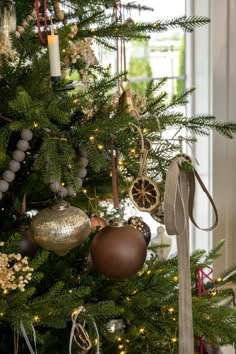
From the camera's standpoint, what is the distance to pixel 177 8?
1.88m

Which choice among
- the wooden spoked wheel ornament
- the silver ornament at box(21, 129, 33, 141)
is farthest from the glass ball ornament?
the silver ornament at box(21, 129, 33, 141)

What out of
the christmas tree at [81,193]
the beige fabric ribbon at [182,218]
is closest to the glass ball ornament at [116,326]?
the christmas tree at [81,193]

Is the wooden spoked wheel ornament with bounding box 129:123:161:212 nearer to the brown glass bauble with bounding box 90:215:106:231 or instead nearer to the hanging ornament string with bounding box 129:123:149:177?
the hanging ornament string with bounding box 129:123:149:177

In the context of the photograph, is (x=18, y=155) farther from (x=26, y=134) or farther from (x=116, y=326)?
(x=116, y=326)

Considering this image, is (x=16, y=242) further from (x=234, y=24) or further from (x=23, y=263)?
(x=234, y=24)

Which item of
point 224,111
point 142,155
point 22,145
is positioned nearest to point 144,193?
point 142,155

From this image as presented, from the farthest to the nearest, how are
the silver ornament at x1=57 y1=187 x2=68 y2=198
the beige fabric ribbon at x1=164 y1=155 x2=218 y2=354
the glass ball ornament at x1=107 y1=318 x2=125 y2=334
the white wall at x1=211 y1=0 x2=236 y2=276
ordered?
the white wall at x1=211 y1=0 x2=236 y2=276
the glass ball ornament at x1=107 y1=318 x2=125 y2=334
the silver ornament at x1=57 y1=187 x2=68 y2=198
the beige fabric ribbon at x1=164 y1=155 x2=218 y2=354

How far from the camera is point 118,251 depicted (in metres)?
0.82

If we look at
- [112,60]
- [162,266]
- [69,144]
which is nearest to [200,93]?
[112,60]

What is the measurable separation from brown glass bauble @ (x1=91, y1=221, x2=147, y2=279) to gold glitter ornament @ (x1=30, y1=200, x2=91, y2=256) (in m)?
0.03

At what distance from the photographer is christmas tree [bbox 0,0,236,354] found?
2.63 ft

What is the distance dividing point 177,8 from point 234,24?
23 cm

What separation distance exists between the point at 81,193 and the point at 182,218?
315mm

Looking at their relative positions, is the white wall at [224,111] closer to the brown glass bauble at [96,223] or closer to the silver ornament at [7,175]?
the brown glass bauble at [96,223]
